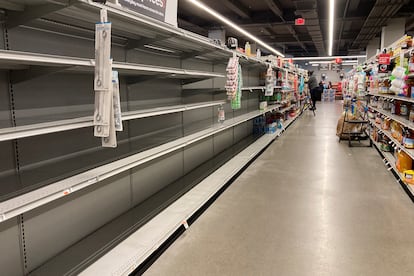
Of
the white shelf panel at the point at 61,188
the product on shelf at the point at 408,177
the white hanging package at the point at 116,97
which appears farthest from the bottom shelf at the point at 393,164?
the white hanging package at the point at 116,97

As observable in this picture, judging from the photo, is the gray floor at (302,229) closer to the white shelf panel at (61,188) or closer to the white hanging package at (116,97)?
the white shelf panel at (61,188)

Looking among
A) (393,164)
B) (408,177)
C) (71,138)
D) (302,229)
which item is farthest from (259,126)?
(71,138)

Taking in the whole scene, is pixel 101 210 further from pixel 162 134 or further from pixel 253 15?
pixel 253 15

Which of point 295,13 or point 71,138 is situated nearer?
point 71,138

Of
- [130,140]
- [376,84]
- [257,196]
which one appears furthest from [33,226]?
[376,84]

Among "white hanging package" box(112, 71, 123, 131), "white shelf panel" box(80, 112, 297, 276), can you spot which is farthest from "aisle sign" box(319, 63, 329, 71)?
"white hanging package" box(112, 71, 123, 131)

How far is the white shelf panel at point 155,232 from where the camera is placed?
2330 mm

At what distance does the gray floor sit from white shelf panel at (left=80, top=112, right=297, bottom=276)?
147mm

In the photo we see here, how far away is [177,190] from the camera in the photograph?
13.3 feet

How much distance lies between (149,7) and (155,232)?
188 cm

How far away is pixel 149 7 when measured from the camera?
2781 mm

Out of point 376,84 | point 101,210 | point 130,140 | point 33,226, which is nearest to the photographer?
point 33,226

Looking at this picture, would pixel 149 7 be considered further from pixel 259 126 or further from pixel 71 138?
pixel 259 126

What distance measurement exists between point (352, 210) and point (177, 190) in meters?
2.02
